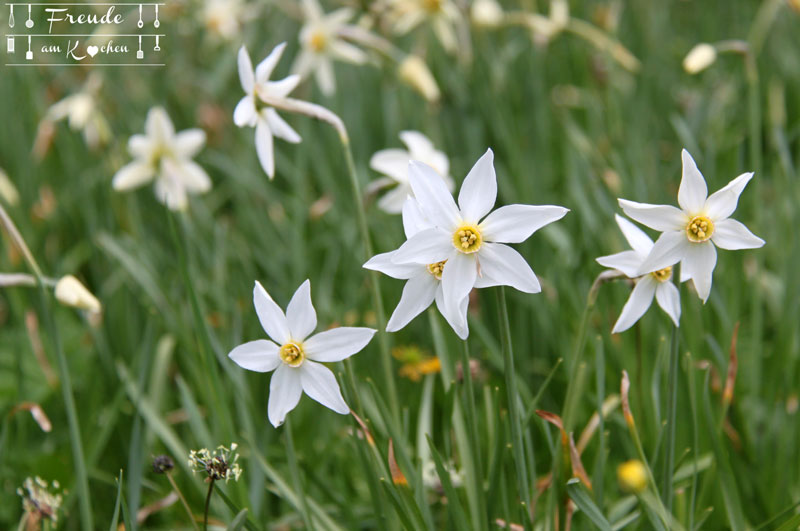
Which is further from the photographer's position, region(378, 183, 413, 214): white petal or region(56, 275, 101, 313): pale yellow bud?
region(378, 183, 413, 214): white petal

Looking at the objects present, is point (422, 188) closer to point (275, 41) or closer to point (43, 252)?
point (43, 252)

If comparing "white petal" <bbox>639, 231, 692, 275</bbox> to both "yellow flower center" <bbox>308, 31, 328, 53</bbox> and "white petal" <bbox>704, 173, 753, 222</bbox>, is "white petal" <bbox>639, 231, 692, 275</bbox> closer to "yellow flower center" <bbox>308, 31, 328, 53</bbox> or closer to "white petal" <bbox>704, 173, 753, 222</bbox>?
"white petal" <bbox>704, 173, 753, 222</bbox>

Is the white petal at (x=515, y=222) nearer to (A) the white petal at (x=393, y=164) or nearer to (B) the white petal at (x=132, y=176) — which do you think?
(A) the white petal at (x=393, y=164)

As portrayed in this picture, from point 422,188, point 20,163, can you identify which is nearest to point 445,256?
point 422,188

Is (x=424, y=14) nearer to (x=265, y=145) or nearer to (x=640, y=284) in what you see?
(x=265, y=145)

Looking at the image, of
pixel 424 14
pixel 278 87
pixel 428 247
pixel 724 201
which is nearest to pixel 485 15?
pixel 424 14

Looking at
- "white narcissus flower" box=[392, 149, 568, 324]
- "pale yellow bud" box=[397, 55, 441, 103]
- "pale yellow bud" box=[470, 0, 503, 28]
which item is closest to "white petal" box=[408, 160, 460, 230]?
"white narcissus flower" box=[392, 149, 568, 324]
